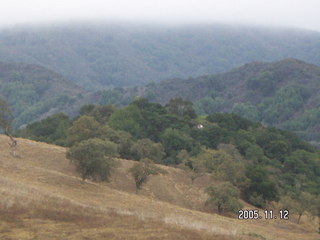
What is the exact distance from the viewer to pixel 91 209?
2962cm

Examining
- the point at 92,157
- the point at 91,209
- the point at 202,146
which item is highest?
the point at 92,157

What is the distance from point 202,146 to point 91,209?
200ft

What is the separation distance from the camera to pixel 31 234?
74.9ft

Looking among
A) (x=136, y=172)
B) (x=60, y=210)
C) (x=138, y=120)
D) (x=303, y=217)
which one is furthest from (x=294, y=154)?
(x=60, y=210)

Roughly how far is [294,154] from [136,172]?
188 feet

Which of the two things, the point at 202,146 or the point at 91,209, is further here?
the point at 202,146

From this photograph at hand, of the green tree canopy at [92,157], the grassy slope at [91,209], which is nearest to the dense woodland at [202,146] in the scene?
the green tree canopy at [92,157]

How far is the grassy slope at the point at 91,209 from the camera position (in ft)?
79.0

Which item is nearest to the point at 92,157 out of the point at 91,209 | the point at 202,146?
the point at 91,209

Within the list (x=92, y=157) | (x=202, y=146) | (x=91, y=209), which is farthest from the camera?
(x=202, y=146)

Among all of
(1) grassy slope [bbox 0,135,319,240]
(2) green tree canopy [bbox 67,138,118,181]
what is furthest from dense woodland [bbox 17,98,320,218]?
(1) grassy slope [bbox 0,135,319,240]

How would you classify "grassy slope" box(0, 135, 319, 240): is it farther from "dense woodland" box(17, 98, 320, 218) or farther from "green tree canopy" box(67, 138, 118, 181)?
"dense woodland" box(17, 98, 320, 218)

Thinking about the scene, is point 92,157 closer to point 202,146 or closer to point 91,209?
point 91,209

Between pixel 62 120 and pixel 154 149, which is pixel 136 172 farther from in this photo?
pixel 62 120
